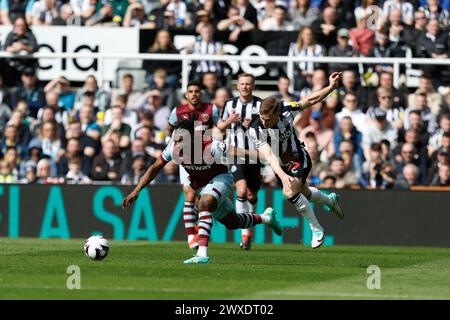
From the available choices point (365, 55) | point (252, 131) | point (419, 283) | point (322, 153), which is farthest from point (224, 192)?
point (365, 55)

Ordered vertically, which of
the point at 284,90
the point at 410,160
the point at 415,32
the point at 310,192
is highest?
the point at 415,32

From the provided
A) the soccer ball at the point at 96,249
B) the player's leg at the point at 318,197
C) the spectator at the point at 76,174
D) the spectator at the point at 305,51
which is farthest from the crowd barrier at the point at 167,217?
the soccer ball at the point at 96,249

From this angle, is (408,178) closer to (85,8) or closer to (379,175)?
(379,175)

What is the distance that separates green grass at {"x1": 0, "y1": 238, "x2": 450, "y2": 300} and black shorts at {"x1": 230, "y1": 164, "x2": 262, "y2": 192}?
106 centimetres

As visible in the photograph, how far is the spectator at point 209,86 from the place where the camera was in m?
22.6

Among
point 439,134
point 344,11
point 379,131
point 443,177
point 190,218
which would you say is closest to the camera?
point 190,218

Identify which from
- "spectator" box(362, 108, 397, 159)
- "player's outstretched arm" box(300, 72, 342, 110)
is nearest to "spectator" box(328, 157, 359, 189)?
"spectator" box(362, 108, 397, 159)

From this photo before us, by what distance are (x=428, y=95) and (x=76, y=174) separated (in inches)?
267

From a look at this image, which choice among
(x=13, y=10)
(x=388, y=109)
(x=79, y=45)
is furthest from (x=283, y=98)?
(x=13, y=10)

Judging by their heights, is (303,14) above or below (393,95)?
above

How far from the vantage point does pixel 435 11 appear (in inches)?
947

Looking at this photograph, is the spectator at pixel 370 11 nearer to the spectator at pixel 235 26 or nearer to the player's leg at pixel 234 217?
→ the spectator at pixel 235 26

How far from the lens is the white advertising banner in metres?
23.8
